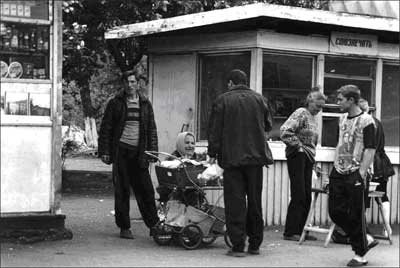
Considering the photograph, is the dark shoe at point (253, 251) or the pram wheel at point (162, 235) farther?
the pram wheel at point (162, 235)

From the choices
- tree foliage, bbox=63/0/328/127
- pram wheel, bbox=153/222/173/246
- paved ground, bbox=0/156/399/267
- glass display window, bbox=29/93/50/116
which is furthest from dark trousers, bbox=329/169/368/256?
tree foliage, bbox=63/0/328/127

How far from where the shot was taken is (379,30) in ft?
33.6

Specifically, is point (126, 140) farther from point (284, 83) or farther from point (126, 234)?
point (284, 83)

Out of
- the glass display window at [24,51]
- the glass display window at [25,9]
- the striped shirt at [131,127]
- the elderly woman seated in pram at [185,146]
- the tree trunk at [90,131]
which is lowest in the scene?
the tree trunk at [90,131]

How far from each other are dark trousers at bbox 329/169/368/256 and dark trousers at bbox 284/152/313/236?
4.35ft

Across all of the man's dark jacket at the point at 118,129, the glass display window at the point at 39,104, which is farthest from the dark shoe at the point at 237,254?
the glass display window at the point at 39,104

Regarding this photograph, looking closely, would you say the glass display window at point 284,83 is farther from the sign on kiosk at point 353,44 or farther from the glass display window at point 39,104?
the glass display window at point 39,104

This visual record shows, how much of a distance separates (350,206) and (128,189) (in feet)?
9.50

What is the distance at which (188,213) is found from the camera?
8438 millimetres

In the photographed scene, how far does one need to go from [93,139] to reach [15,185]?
2744cm

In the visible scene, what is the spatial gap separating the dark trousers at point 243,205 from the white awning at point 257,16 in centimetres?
231

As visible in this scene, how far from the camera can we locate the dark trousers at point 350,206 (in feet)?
24.4

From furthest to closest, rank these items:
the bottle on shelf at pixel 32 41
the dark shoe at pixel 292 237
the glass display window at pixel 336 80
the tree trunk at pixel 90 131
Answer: the tree trunk at pixel 90 131 < the glass display window at pixel 336 80 < the dark shoe at pixel 292 237 < the bottle on shelf at pixel 32 41

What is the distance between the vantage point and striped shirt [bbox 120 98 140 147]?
29.5ft
